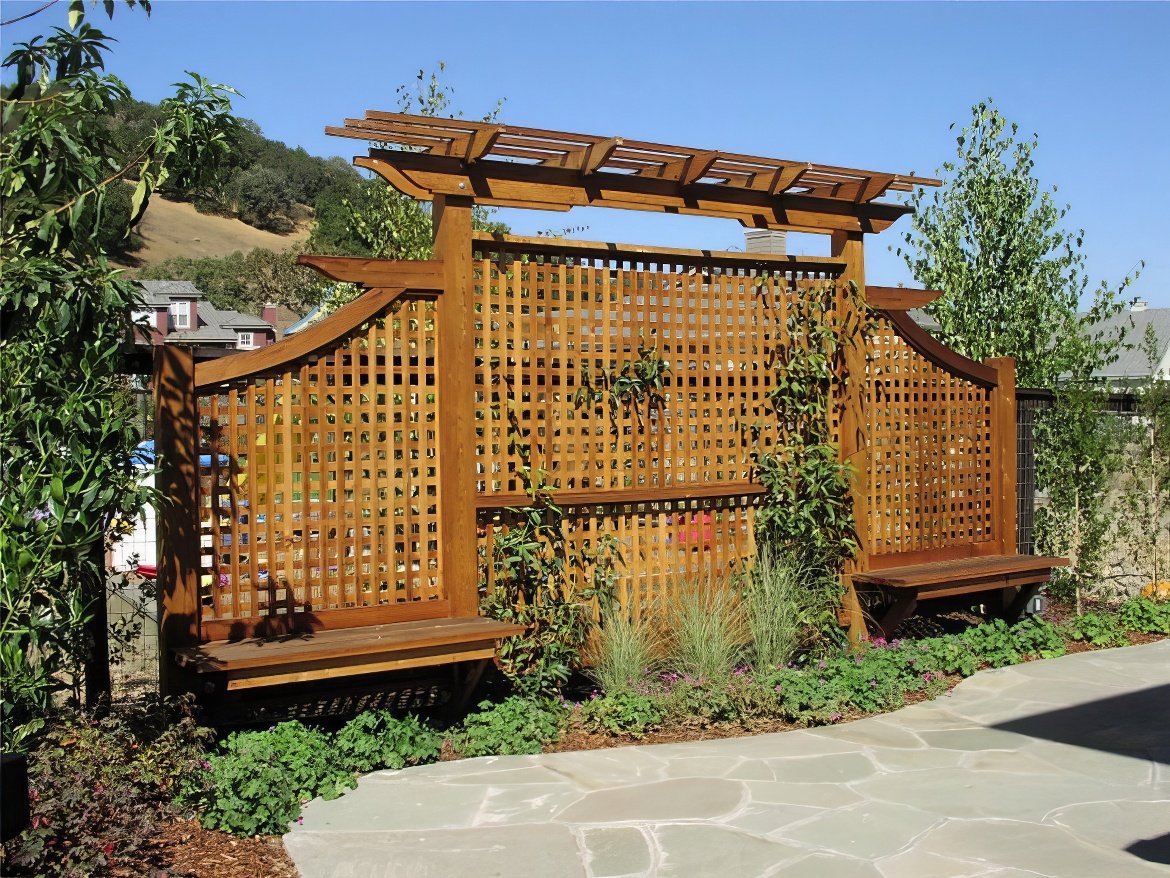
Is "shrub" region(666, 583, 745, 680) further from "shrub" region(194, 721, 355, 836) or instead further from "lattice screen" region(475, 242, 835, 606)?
"shrub" region(194, 721, 355, 836)

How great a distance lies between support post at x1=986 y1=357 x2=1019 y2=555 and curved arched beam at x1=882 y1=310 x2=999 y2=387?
4.0 inches

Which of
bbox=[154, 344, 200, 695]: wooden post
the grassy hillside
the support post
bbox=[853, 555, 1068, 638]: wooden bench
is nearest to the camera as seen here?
bbox=[154, 344, 200, 695]: wooden post

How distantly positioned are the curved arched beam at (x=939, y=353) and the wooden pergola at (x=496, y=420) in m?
0.02

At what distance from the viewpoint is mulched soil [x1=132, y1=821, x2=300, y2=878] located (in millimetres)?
3545

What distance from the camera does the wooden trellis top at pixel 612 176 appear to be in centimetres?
521

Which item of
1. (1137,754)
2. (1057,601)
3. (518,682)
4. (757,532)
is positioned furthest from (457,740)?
(1057,601)

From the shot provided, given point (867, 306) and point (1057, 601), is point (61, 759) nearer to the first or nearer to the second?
point (867, 306)

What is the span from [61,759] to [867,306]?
5.18 meters

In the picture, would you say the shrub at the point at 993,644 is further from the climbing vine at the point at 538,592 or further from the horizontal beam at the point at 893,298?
the climbing vine at the point at 538,592

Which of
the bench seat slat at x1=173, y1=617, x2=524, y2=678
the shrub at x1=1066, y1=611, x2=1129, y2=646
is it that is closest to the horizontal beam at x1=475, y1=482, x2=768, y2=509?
the bench seat slat at x1=173, y1=617, x2=524, y2=678

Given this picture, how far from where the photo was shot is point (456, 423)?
17.6ft

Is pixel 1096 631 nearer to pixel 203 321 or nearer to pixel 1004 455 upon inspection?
pixel 1004 455

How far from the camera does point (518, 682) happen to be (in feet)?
17.7

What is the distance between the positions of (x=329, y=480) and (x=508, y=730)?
148 centimetres
